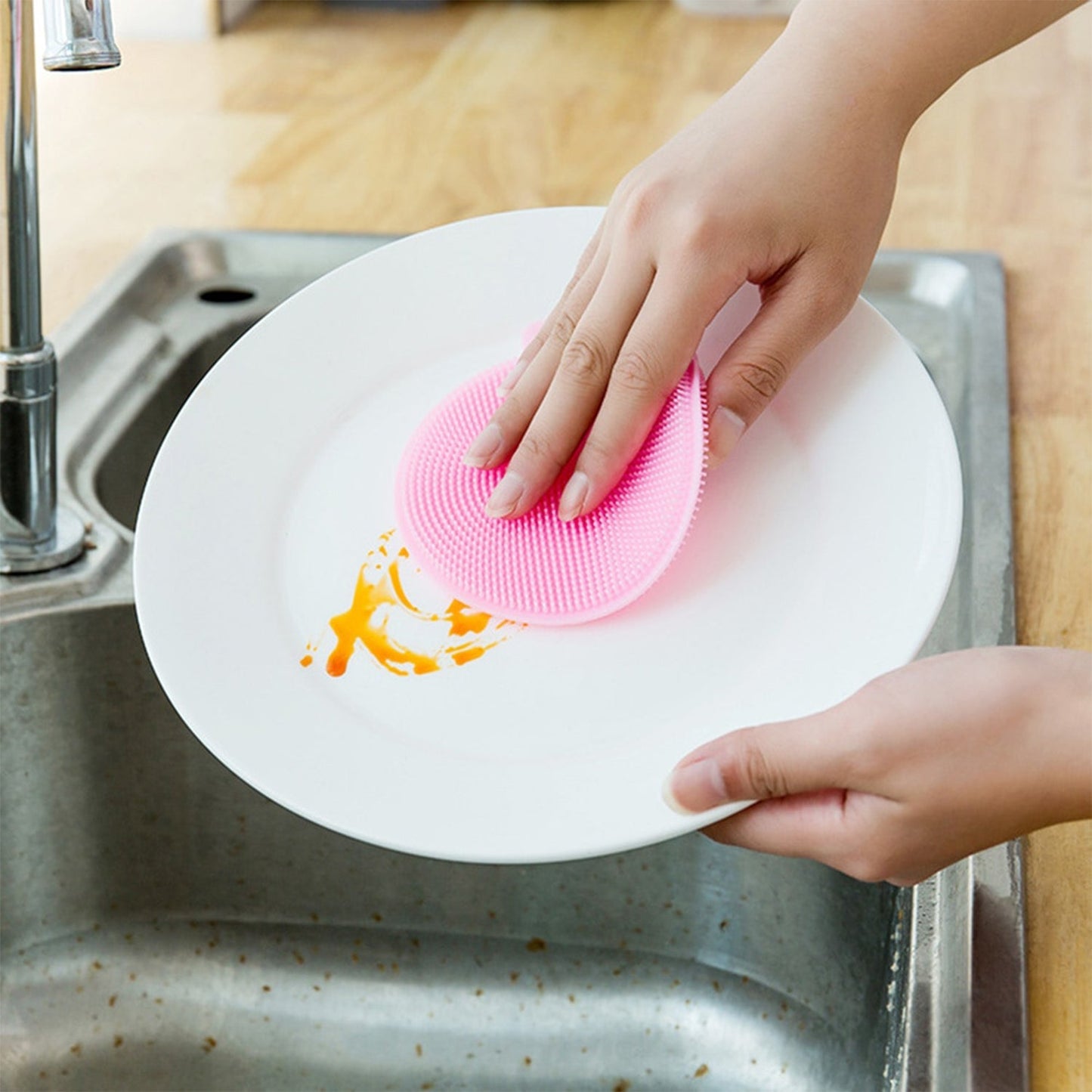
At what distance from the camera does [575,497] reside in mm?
594

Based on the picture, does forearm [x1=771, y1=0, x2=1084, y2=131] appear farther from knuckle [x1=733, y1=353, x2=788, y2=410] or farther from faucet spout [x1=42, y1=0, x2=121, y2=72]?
faucet spout [x1=42, y1=0, x2=121, y2=72]

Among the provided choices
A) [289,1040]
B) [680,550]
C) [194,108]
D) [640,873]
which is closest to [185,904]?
[289,1040]

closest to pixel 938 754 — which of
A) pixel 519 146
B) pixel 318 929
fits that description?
pixel 318 929

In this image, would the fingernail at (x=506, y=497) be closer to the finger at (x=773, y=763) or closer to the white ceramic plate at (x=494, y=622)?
the white ceramic plate at (x=494, y=622)

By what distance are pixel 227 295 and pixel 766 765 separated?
67 cm

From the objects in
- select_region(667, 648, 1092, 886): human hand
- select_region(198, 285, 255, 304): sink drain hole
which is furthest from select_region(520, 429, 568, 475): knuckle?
select_region(198, 285, 255, 304): sink drain hole

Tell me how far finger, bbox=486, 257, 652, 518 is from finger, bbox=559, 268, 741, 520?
0.05ft

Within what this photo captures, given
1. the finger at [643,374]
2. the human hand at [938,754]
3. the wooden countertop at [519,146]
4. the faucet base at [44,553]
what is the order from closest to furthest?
the human hand at [938,754], the finger at [643,374], the faucet base at [44,553], the wooden countertop at [519,146]

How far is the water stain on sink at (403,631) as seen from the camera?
573 millimetres

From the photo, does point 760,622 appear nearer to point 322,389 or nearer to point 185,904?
point 322,389

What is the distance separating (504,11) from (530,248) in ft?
3.28

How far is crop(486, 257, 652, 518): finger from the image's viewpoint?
608 mm

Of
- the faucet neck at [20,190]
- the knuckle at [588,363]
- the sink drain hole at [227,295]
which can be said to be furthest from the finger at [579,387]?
the sink drain hole at [227,295]

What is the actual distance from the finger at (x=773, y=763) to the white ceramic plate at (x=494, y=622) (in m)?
0.01
